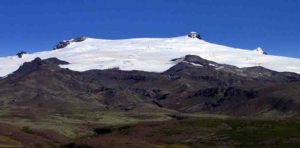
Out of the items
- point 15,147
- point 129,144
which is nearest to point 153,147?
point 129,144

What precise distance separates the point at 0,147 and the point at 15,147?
477 centimetres

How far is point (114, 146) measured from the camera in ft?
646

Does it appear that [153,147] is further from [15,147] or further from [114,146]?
[15,147]

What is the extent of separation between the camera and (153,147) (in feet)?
650

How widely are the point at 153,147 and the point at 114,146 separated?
34.8 feet

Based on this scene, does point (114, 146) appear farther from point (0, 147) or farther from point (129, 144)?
point (0, 147)

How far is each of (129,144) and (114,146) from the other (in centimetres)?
423

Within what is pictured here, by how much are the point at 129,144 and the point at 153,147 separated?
6.57 metres

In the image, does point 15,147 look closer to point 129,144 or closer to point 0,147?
point 0,147

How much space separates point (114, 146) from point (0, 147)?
30.3 m

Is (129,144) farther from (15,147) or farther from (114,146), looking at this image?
(15,147)

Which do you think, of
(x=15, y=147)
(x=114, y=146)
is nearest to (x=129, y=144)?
(x=114, y=146)

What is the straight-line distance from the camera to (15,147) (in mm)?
197000
